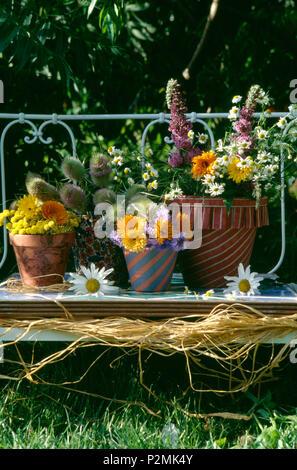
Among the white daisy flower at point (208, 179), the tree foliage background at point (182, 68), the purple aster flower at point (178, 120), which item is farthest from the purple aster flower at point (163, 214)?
the tree foliage background at point (182, 68)

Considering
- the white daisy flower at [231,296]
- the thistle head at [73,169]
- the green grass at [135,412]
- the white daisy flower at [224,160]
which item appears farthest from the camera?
the thistle head at [73,169]

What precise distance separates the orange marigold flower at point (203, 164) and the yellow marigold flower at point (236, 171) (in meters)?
0.06

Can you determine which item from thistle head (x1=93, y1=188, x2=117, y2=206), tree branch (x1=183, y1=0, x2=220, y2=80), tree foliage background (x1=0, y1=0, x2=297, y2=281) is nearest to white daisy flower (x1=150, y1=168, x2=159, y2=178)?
thistle head (x1=93, y1=188, x2=117, y2=206)

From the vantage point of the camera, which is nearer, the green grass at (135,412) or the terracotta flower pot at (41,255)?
the green grass at (135,412)

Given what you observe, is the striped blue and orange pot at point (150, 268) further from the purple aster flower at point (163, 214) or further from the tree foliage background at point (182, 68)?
the tree foliage background at point (182, 68)

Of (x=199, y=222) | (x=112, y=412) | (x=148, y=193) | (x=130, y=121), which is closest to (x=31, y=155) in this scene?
(x=130, y=121)

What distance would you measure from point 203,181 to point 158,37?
6.21 feet

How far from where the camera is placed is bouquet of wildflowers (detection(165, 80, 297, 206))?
1871 millimetres

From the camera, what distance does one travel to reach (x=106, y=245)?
6.58ft

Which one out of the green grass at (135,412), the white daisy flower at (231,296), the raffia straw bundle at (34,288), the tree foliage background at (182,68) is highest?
the tree foliage background at (182,68)

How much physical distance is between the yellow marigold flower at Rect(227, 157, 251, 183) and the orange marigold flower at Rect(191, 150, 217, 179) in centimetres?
6

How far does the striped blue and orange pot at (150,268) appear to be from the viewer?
186cm

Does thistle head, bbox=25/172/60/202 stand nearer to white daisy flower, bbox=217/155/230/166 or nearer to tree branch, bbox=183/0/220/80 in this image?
white daisy flower, bbox=217/155/230/166

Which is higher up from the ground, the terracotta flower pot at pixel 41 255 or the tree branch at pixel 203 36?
the tree branch at pixel 203 36
